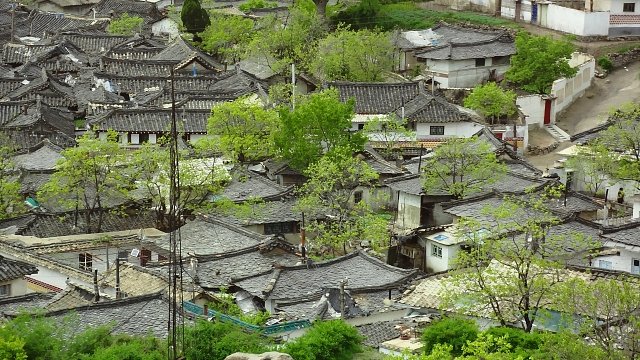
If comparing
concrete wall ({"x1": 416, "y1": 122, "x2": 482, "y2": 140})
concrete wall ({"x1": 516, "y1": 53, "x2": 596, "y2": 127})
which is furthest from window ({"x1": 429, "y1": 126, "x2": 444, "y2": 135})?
concrete wall ({"x1": 516, "y1": 53, "x2": 596, "y2": 127})

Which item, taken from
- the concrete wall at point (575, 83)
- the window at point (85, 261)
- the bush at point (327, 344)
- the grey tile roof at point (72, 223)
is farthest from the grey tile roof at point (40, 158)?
the bush at point (327, 344)

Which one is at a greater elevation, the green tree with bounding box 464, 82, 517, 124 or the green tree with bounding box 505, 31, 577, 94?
the green tree with bounding box 505, 31, 577, 94

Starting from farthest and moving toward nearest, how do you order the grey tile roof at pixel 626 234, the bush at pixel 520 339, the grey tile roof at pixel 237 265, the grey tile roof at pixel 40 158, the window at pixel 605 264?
the grey tile roof at pixel 40 158, the window at pixel 605 264, the grey tile roof at pixel 626 234, the grey tile roof at pixel 237 265, the bush at pixel 520 339

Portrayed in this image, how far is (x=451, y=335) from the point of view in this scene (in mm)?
29281

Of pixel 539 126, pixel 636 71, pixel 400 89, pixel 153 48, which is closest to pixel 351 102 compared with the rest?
pixel 400 89

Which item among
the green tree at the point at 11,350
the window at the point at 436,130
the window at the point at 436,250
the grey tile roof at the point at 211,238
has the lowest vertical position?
the window at the point at 436,250

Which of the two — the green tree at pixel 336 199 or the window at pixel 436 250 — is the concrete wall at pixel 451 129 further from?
the window at pixel 436 250

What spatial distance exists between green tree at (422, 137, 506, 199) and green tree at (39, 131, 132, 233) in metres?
9.81

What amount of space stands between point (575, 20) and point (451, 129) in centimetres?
1474

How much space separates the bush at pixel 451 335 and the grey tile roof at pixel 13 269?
38.6ft

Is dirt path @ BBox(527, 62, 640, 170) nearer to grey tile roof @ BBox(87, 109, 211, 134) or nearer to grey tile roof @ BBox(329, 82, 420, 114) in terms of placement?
grey tile roof @ BBox(329, 82, 420, 114)

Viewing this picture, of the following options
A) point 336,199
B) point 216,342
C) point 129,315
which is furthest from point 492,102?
point 216,342

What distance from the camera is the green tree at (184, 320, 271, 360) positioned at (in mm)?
27656

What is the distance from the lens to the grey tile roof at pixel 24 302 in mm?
33438
